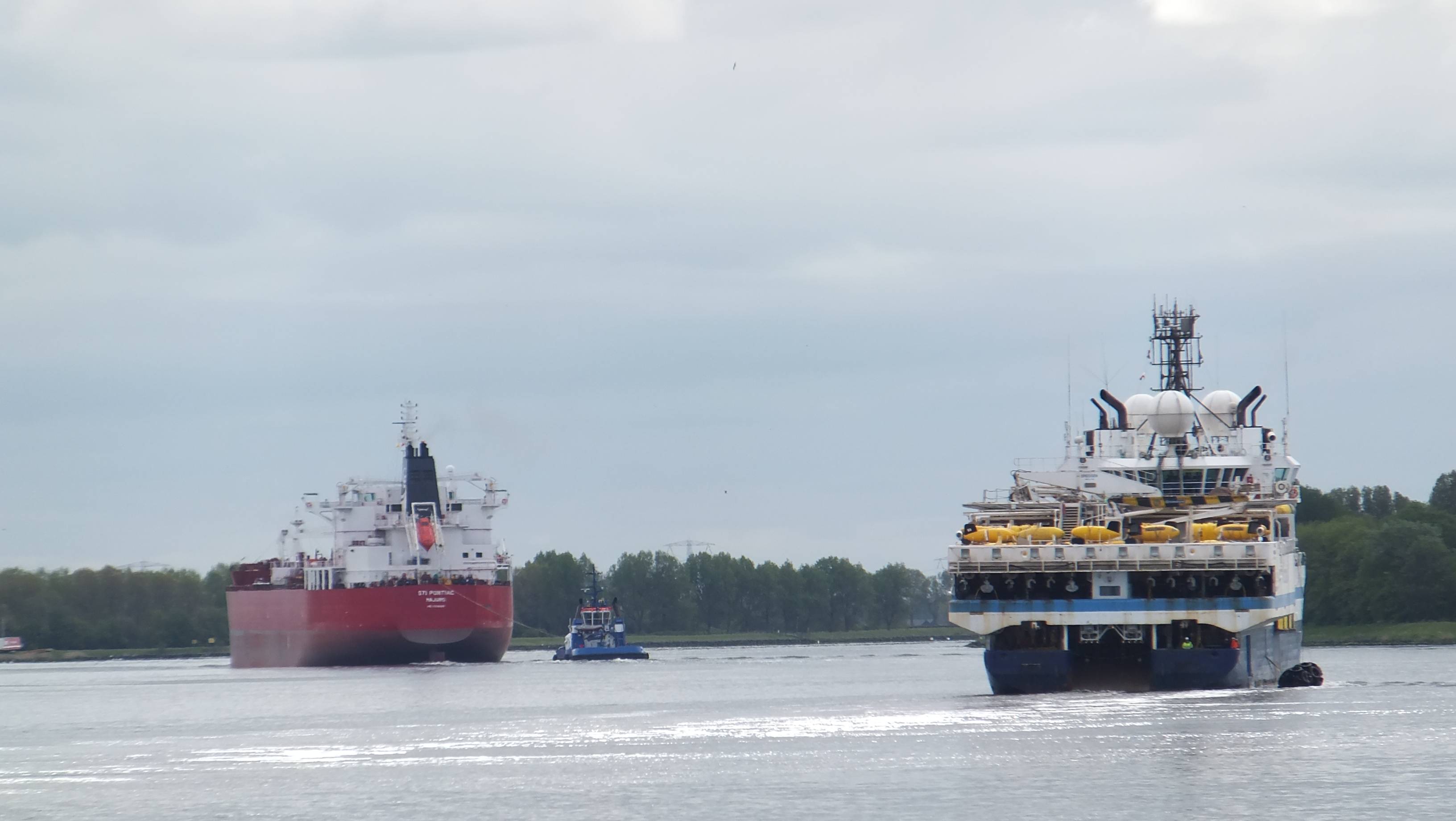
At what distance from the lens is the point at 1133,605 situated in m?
Answer: 54.4

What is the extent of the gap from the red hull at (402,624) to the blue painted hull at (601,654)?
1198 cm

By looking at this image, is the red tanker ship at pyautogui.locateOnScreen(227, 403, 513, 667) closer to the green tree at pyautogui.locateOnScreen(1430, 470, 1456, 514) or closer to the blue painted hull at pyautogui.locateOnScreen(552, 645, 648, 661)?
the blue painted hull at pyautogui.locateOnScreen(552, 645, 648, 661)

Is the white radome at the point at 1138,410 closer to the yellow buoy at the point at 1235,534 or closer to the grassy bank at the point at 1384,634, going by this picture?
the yellow buoy at the point at 1235,534

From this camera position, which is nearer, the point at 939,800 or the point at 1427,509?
the point at 939,800

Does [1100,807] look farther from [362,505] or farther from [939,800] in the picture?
[362,505]

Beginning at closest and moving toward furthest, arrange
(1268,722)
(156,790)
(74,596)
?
1. (156,790)
2. (1268,722)
3. (74,596)

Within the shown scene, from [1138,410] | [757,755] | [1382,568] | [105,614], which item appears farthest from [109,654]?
[757,755]

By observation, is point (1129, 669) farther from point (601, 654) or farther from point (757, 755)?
point (601, 654)

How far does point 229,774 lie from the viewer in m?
45.6

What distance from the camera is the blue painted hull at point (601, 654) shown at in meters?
127

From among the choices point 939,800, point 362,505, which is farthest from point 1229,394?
point 362,505

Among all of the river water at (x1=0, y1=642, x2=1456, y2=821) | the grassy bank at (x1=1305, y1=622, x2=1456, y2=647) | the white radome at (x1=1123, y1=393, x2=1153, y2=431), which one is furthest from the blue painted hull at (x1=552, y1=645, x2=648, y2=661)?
the white radome at (x1=1123, y1=393, x2=1153, y2=431)

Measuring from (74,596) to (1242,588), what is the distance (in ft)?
515

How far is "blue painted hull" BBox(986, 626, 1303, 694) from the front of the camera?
54.5 metres
